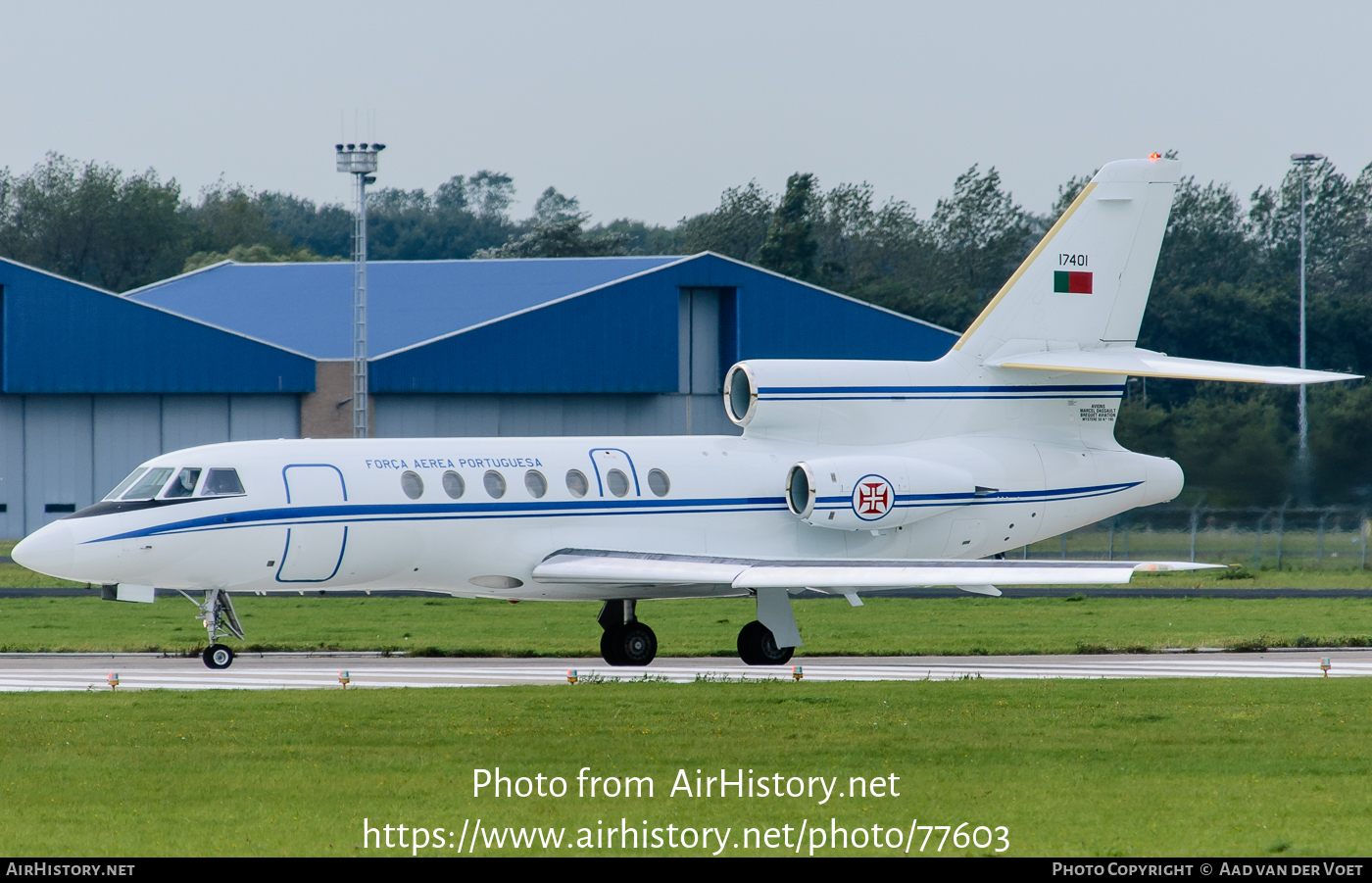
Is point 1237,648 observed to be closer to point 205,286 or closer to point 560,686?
point 560,686

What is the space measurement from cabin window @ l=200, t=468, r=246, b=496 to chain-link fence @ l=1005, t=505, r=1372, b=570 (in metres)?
24.9

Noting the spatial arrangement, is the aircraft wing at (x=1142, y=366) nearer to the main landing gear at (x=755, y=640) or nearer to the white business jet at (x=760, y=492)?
the white business jet at (x=760, y=492)

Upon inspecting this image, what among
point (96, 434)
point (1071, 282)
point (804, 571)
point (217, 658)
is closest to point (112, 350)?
point (96, 434)

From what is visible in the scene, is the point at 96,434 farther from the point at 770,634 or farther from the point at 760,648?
the point at 770,634

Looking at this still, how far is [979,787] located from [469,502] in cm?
1170

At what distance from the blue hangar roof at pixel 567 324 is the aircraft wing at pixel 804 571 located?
31.6m

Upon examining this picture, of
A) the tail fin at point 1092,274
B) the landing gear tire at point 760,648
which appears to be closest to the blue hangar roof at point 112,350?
the tail fin at point 1092,274

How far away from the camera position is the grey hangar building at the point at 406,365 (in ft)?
181

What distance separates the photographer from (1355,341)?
73.7 meters

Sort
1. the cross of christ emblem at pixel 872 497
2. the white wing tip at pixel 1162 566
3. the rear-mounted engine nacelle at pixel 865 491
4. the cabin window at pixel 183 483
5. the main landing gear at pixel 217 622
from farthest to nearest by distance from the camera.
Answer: the cross of christ emblem at pixel 872 497 → the rear-mounted engine nacelle at pixel 865 491 → the main landing gear at pixel 217 622 → the cabin window at pixel 183 483 → the white wing tip at pixel 1162 566

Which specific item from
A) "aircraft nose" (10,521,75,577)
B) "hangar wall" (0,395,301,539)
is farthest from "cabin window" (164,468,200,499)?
"hangar wall" (0,395,301,539)

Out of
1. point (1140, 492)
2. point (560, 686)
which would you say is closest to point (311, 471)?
point (560, 686)

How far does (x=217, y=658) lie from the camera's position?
78.9 feet

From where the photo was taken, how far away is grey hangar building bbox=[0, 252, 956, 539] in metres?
55.0
